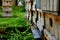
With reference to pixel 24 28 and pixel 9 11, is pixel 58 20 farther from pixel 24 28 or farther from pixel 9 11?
pixel 9 11

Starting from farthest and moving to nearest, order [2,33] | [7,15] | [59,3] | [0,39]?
1. [7,15]
2. [2,33]
3. [0,39]
4. [59,3]

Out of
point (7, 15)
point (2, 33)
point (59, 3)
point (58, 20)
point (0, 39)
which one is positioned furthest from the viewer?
point (7, 15)

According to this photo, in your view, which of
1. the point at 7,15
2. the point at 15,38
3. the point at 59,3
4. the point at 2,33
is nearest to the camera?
the point at 59,3

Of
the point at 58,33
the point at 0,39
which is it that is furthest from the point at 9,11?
the point at 58,33

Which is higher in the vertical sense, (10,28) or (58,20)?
(58,20)

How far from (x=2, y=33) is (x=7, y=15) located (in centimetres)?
430

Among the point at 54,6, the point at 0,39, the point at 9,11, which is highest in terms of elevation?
the point at 54,6

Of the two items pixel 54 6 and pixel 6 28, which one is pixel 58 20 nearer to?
pixel 54 6

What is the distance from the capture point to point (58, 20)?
11.1ft

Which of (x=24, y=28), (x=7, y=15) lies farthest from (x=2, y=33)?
(x=7, y=15)

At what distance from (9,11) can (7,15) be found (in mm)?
308

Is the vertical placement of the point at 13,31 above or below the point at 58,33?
below

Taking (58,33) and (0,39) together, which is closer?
(58,33)

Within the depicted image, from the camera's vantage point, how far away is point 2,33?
8164 millimetres
